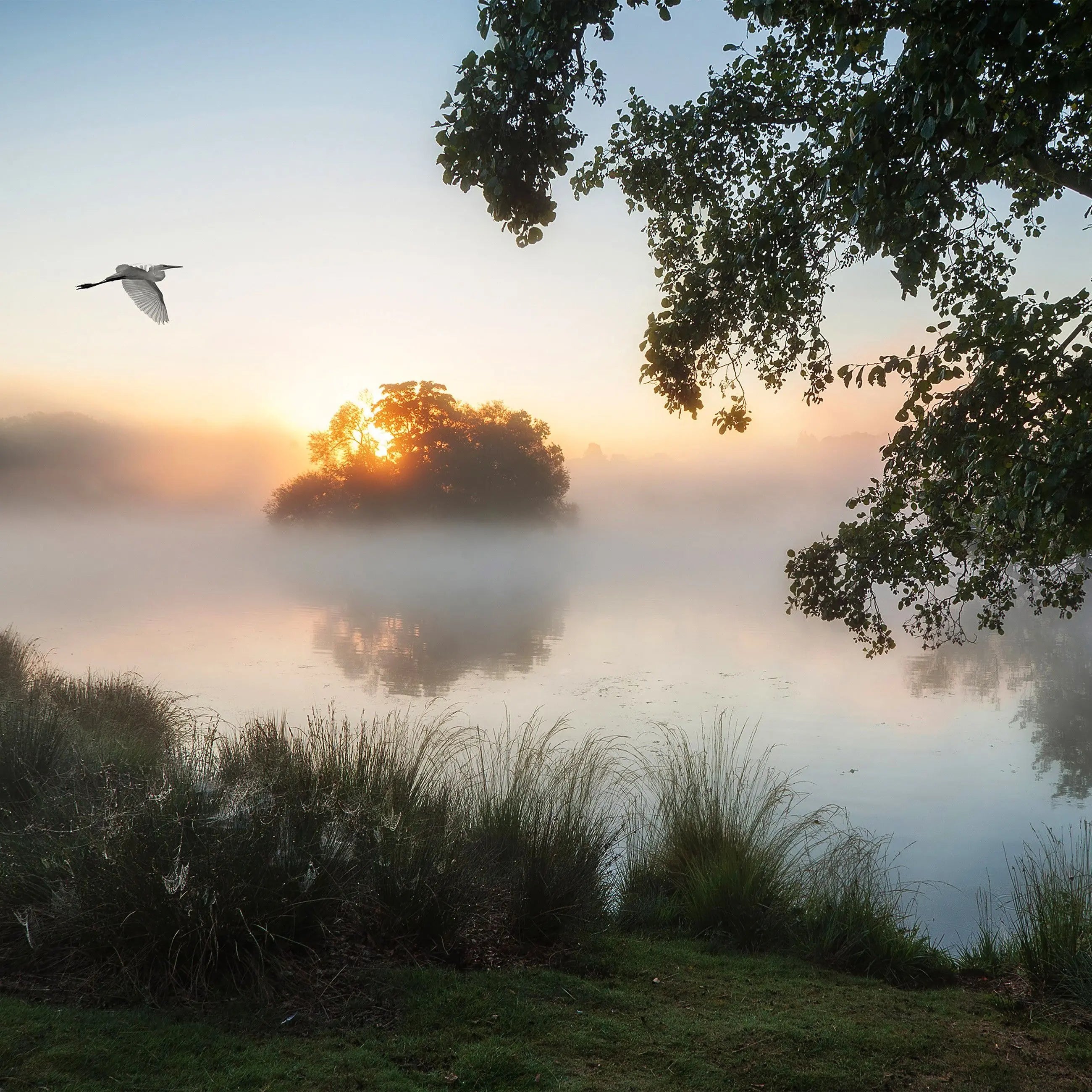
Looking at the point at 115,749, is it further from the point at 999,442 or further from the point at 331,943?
the point at 999,442

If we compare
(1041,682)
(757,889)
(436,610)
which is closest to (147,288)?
(757,889)

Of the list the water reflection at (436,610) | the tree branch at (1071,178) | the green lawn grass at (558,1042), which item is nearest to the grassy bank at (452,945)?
the green lawn grass at (558,1042)

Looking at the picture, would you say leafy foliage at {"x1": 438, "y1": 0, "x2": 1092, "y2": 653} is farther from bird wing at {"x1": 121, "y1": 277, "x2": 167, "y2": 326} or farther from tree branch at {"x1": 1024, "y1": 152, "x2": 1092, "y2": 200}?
bird wing at {"x1": 121, "y1": 277, "x2": 167, "y2": 326}

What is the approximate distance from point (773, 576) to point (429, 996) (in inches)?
2639

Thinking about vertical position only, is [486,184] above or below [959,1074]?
above

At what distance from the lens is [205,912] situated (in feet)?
13.4

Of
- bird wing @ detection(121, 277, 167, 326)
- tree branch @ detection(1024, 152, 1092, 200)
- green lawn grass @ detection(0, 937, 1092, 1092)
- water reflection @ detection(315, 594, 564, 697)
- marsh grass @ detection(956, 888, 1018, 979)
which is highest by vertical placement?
water reflection @ detection(315, 594, 564, 697)

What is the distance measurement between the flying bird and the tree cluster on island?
47.8 metres

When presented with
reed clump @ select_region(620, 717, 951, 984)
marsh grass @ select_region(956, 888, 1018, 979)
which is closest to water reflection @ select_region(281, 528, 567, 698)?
reed clump @ select_region(620, 717, 951, 984)

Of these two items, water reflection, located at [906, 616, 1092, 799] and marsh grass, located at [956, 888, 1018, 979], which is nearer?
marsh grass, located at [956, 888, 1018, 979]

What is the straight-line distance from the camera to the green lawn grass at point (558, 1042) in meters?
3.42

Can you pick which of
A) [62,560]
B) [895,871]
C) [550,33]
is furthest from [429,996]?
[62,560]

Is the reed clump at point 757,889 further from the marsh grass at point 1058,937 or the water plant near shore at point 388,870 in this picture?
the marsh grass at point 1058,937

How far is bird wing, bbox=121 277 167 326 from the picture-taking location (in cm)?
555
